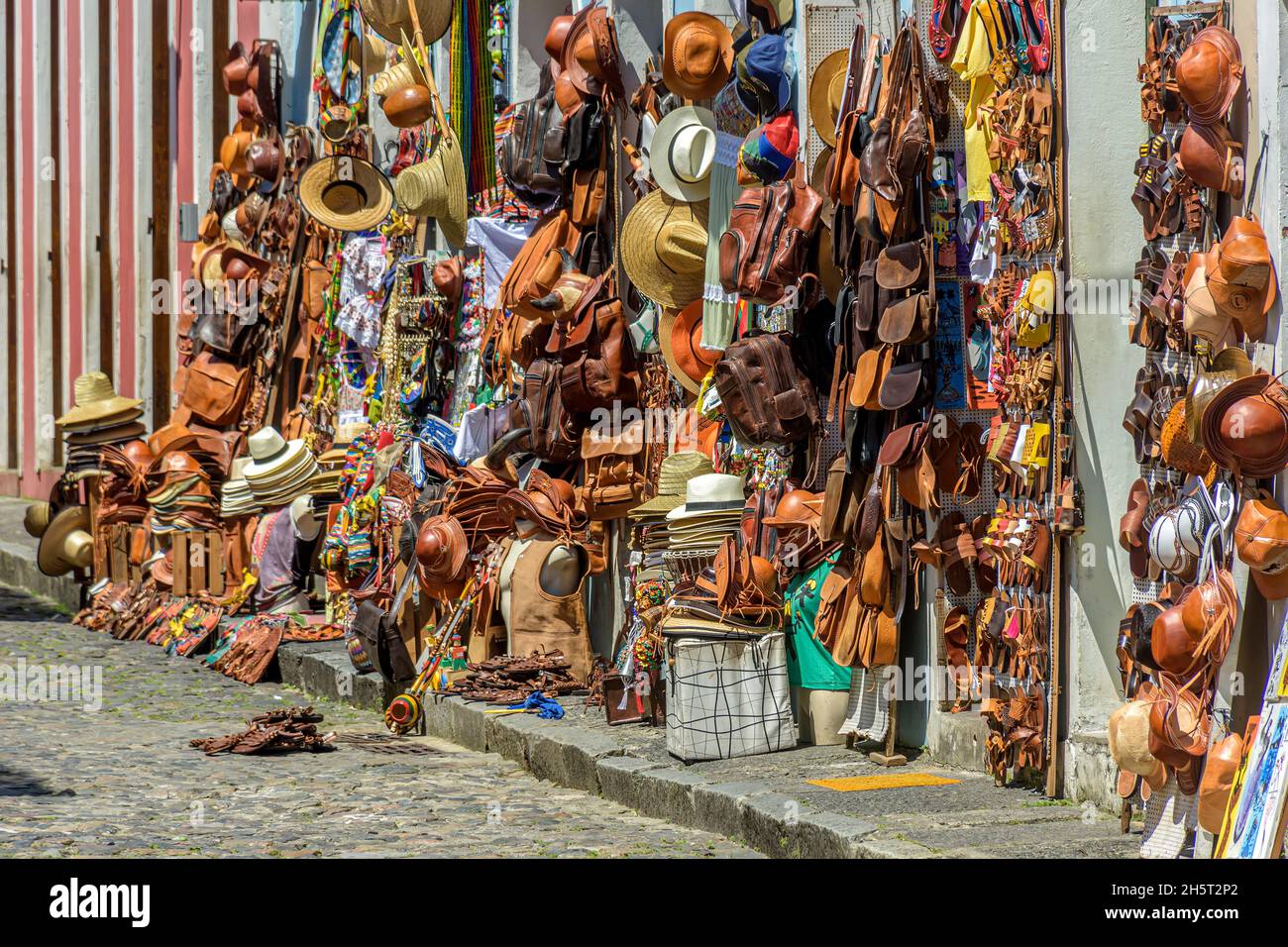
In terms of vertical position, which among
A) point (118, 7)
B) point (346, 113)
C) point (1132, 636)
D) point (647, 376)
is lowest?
point (1132, 636)

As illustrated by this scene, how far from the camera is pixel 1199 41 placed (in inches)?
240

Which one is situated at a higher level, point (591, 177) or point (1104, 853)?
point (591, 177)

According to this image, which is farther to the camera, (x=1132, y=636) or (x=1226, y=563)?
(x=1132, y=636)

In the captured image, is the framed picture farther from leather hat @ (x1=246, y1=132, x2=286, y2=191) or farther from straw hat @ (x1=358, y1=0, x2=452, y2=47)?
leather hat @ (x1=246, y1=132, x2=286, y2=191)

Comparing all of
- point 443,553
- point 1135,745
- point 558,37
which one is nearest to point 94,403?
point 443,553

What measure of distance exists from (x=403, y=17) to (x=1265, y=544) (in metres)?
8.94

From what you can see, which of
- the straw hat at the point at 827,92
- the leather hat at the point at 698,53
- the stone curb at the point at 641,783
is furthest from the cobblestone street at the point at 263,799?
the leather hat at the point at 698,53

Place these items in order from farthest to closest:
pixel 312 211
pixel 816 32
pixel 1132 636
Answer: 1. pixel 312 211
2. pixel 816 32
3. pixel 1132 636

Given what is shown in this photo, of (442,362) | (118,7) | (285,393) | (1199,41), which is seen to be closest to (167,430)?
(285,393)

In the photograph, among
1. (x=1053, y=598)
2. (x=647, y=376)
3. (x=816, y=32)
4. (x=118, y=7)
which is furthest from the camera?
(x=118, y=7)

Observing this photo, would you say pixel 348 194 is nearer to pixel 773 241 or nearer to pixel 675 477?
pixel 675 477

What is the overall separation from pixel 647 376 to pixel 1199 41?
4.81m

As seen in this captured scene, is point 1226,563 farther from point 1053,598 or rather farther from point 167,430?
point 167,430

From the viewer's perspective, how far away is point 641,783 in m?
8.20
